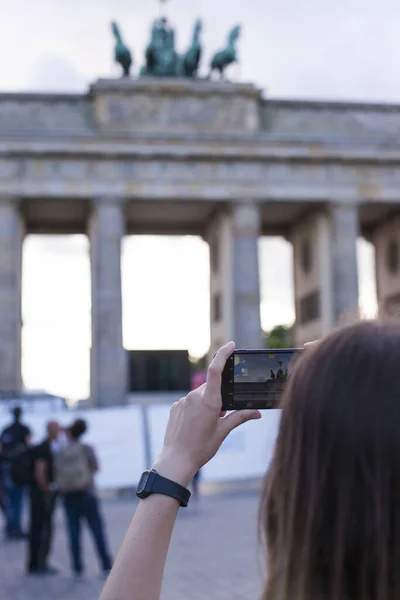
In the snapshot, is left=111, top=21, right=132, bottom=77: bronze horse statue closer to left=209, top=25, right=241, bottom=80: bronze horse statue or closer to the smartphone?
left=209, top=25, right=241, bottom=80: bronze horse statue

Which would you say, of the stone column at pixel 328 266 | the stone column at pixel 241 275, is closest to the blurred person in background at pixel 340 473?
the stone column at pixel 328 266

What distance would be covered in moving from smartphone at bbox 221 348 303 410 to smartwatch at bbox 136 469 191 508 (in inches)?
11.8

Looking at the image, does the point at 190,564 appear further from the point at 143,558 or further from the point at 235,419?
the point at 143,558

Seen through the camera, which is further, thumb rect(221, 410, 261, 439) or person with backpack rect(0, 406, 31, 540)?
person with backpack rect(0, 406, 31, 540)

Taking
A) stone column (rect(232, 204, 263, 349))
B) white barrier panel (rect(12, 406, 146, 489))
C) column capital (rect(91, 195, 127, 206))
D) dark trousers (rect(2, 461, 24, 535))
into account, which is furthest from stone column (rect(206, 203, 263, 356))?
dark trousers (rect(2, 461, 24, 535))

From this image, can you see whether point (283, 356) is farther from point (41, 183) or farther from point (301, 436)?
point (41, 183)

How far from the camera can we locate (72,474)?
32.8ft

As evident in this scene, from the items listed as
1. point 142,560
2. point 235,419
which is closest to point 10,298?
point 235,419

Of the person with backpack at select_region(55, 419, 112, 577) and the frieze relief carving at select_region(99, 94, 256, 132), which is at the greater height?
the frieze relief carving at select_region(99, 94, 256, 132)

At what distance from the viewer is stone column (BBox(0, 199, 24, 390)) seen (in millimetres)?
34469

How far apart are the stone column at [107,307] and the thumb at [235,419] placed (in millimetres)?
32881

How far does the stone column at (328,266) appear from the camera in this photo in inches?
1457

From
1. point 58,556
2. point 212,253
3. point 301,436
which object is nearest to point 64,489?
point 58,556

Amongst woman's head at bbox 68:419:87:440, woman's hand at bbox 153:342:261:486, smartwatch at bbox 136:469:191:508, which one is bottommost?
woman's head at bbox 68:419:87:440
